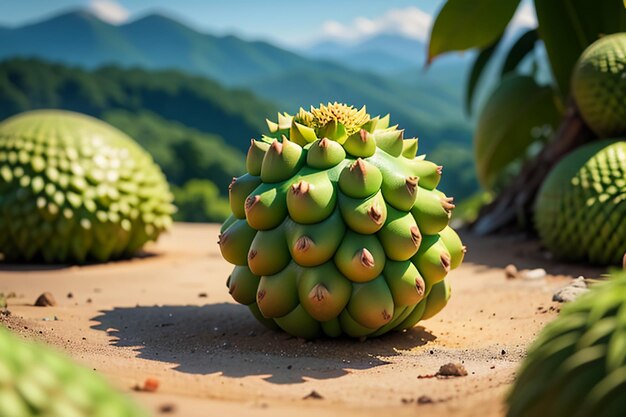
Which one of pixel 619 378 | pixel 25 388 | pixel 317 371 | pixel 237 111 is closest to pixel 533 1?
pixel 317 371

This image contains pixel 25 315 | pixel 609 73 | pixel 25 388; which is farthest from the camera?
pixel 609 73

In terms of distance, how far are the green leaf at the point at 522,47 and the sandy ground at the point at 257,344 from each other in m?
2.97

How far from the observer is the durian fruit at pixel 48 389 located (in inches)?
57.4

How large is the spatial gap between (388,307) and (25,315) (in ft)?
5.78

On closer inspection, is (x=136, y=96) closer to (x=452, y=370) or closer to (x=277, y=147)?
(x=277, y=147)

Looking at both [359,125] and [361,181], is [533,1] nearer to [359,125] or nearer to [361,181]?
[359,125]

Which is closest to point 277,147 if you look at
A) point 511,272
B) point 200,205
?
point 511,272

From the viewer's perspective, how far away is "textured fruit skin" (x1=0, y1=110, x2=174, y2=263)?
17.6ft

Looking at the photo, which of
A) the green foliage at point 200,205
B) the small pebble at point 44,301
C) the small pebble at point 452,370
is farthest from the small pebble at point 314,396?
the green foliage at point 200,205

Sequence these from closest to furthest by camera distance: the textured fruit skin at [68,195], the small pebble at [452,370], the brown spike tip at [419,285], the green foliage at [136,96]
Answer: the small pebble at [452,370], the brown spike tip at [419,285], the textured fruit skin at [68,195], the green foliage at [136,96]

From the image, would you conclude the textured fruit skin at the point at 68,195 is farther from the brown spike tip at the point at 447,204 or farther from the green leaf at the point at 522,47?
the green leaf at the point at 522,47

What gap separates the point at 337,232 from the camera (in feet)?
9.88

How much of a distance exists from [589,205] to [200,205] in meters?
9.26

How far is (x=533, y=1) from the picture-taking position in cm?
596
